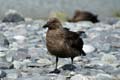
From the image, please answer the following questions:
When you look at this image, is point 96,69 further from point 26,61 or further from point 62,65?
point 26,61

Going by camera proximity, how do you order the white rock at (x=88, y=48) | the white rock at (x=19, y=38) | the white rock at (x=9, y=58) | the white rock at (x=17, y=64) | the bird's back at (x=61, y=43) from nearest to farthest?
the bird's back at (x=61, y=43) < the white rock at (x=17, y=64) < the white rock at (x=9, y=58) < the white rock at (x=88, y=48) < the white rock at (x=19, y=38)

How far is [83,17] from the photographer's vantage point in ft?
61.8

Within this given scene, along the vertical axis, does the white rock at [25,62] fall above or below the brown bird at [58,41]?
below

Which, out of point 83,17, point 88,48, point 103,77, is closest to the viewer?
point 103,77

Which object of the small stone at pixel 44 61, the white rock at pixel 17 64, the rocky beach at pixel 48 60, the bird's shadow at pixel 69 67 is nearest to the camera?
the rocky beach at pixel 48 60

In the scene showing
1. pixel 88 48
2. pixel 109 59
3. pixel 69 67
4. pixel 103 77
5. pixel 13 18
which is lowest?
pixel 103 77

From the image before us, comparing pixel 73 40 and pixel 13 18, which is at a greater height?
pixel 13 18

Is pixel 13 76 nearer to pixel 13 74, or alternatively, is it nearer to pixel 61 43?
pixel 13 74

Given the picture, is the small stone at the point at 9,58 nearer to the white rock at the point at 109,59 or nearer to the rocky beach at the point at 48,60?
the rocky beach at the point at 48,60

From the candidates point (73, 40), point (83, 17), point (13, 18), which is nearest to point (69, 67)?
point (73, 40)

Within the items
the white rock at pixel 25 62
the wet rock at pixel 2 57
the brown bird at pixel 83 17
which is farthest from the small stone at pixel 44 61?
the brown bird at pixel 83 17

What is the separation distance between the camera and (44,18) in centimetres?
1897

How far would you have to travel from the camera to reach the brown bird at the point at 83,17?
1847 cm

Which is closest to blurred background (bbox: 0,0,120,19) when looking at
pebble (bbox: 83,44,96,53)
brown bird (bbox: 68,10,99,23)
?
brown bird (bbox: 68,10,99,23)
